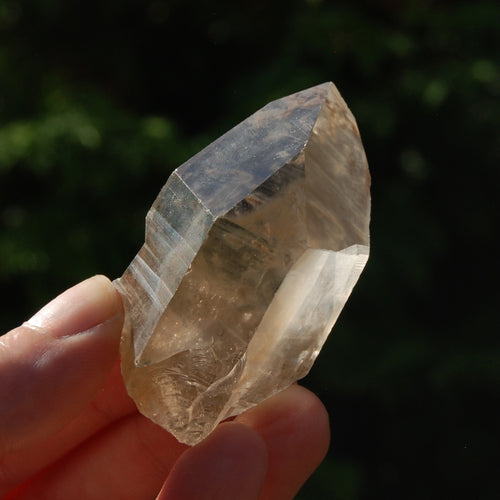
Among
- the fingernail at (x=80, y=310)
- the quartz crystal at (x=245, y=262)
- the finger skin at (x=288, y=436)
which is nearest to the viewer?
the quartz crystal at (x=245, y=262)

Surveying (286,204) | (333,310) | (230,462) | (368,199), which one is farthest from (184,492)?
(368,199)

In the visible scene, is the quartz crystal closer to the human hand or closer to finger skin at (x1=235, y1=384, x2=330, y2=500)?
the human hand

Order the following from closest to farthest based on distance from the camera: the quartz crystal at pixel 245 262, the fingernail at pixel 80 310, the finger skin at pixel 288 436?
the quartz crystal at pixel 245 262 → the fingernail at pixel 80 310 → the finger skin at pixel 288 436

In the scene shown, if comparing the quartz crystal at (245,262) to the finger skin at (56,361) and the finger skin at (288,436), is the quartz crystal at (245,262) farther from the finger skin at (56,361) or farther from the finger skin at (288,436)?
the finger skin at (288,436)

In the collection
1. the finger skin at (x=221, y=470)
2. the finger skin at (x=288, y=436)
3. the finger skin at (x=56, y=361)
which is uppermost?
the finger skin at (x=56, y=361)

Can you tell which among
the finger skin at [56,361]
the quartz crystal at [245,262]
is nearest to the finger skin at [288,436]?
the quartz crystal at [245,262]

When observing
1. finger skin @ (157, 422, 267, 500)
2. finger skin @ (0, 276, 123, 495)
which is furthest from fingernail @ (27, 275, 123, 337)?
Result: finger skin @ (157, 422, 267, 500)

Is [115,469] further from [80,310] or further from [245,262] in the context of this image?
[245,262]
